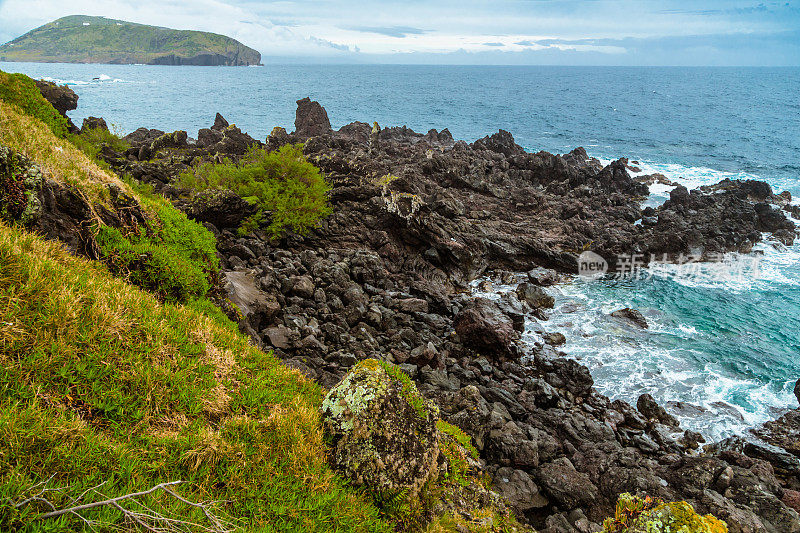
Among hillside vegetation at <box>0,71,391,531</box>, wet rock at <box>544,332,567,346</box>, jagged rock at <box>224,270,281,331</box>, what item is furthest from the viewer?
wet rock at <box>544,332,567,346</box>

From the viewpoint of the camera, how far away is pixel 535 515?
11469 millimetres

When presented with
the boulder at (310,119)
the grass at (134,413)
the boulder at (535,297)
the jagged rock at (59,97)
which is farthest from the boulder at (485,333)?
the boulder at (310,119)

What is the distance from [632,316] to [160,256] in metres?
27.0

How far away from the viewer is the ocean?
69.5 ft

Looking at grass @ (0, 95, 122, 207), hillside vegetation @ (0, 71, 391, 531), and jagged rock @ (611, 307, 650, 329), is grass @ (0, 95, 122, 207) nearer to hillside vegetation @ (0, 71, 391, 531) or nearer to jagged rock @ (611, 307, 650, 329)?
hillside vegetation @ (0, 71, 391, 531)

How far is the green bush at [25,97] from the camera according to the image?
1459 cm

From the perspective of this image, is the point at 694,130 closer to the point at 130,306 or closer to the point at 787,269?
the point at 787,269

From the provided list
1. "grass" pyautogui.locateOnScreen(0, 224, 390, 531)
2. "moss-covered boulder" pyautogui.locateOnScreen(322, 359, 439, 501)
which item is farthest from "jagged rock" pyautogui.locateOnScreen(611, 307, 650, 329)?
"grass" pyautogui.locateOnScreen(0, 224, 390, 531)

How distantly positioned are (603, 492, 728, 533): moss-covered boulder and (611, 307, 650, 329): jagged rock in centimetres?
2309

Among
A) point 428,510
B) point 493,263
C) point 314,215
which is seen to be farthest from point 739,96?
point 428,510

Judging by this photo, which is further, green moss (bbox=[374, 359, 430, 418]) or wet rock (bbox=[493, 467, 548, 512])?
wet rock (bbox=[493, 467, 548, 512])

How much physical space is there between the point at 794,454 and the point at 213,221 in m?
27.9

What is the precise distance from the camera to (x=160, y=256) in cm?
841

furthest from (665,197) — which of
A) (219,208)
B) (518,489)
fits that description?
(219,208)
